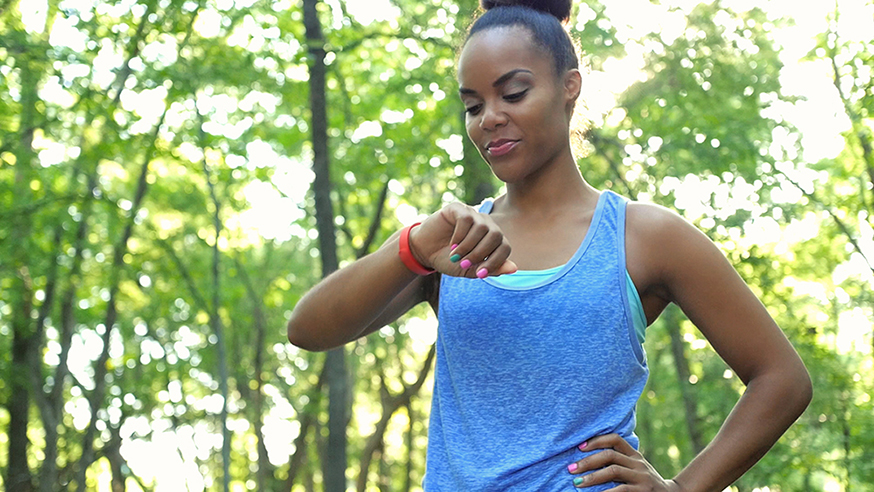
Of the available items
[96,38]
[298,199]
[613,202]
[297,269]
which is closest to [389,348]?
[297,269]

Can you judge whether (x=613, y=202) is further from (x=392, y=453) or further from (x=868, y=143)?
(x=392, y=453)

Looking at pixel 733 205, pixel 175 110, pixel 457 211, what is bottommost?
pixel 457 211

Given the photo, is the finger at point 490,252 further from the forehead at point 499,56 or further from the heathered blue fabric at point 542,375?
the forehead at point 499,56

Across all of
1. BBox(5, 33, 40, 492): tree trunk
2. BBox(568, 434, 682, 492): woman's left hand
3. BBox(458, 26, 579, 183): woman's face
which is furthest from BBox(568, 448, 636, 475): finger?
BBox(5, 33, 40, 492): tree trunk

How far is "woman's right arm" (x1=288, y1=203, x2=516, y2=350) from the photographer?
5.44 ft

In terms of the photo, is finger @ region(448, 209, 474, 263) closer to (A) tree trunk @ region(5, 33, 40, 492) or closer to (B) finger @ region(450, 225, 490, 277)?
(B) finger @ region(450, 225, 490, 277)

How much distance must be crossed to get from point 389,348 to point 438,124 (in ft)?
32.4

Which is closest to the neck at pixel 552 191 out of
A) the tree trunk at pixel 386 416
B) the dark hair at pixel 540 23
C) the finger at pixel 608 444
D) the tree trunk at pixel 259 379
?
the dark hair at pixel 540 23

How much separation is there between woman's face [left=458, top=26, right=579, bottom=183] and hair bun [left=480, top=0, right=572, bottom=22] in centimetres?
20

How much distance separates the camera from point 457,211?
170 cm

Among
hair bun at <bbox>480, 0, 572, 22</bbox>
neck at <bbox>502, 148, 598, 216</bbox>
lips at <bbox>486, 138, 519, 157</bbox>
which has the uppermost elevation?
hair bun at <bbox>480, 0, 572, 22</bbox>

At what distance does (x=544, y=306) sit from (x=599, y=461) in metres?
0.32

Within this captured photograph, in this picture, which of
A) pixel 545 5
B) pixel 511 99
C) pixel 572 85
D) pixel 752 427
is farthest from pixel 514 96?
pixel 752 427

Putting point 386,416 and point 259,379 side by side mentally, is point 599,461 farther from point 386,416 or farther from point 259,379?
point 259,379
